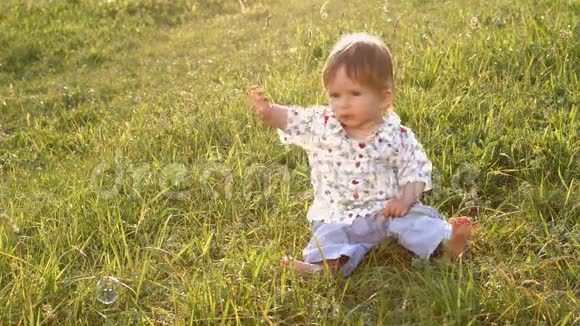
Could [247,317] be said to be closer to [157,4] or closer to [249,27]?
[249,27]

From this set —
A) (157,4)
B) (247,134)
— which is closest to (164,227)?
(247,134)

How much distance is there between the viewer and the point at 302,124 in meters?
3.18

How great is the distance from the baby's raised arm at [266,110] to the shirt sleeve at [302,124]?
0.02 m

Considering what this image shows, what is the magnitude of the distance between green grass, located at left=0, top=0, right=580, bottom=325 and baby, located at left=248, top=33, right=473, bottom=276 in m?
0.12

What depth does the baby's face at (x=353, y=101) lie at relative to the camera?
9.78 ft

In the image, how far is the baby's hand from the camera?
3.07 metres

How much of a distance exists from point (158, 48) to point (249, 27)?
1035mm

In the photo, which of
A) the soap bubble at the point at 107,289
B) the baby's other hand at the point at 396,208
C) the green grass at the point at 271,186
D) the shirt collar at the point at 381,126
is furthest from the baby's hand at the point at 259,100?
the soap bubble at the point at 107,289

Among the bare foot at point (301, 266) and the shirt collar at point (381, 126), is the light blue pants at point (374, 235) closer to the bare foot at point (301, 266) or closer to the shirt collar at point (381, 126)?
the bare foot at point (301, 266)

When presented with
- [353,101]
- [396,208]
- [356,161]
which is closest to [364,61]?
[353,101]

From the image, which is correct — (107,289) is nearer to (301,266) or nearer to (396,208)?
(301,266)

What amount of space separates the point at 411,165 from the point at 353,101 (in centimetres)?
38

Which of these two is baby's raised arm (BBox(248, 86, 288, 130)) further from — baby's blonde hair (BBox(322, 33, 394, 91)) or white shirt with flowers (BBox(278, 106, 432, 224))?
baby's blonde hair (BBox(322, 33, 394, 91))

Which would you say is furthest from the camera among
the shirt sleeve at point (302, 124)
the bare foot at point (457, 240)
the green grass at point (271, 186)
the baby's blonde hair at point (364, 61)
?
the shirt sleeve at point (302, 124)
